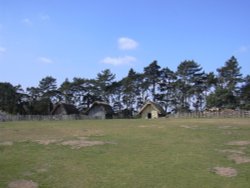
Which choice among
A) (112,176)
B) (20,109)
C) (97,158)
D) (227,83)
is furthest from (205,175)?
(20,109)

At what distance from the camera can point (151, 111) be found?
77.4 metres

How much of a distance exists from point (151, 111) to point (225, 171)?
58.3 meters

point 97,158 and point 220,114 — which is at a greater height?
point 220,114

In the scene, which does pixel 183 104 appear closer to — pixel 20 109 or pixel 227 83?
pixel 227 83

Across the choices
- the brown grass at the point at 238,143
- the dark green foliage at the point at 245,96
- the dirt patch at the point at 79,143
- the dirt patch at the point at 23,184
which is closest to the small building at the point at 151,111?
the dark green foliage at the point at 245,96

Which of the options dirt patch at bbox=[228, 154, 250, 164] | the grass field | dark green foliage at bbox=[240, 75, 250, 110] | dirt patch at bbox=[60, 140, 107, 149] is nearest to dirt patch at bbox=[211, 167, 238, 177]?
the grass field

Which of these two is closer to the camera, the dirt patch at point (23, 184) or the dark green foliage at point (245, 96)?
the dirt patch at point (23, 184)

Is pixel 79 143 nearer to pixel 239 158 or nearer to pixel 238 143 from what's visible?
pixel 239 158

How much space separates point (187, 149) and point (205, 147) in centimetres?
156

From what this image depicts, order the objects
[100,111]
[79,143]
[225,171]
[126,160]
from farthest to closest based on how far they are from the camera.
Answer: [100,111] → [79,143] → [126,160] → [225,171]

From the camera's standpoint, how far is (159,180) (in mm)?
17766

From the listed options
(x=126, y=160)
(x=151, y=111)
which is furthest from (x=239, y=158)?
(x=151, y=111)

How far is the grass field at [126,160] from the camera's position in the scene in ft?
57.7

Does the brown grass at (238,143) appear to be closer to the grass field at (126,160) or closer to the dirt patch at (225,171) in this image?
the grass field at (126,160)
